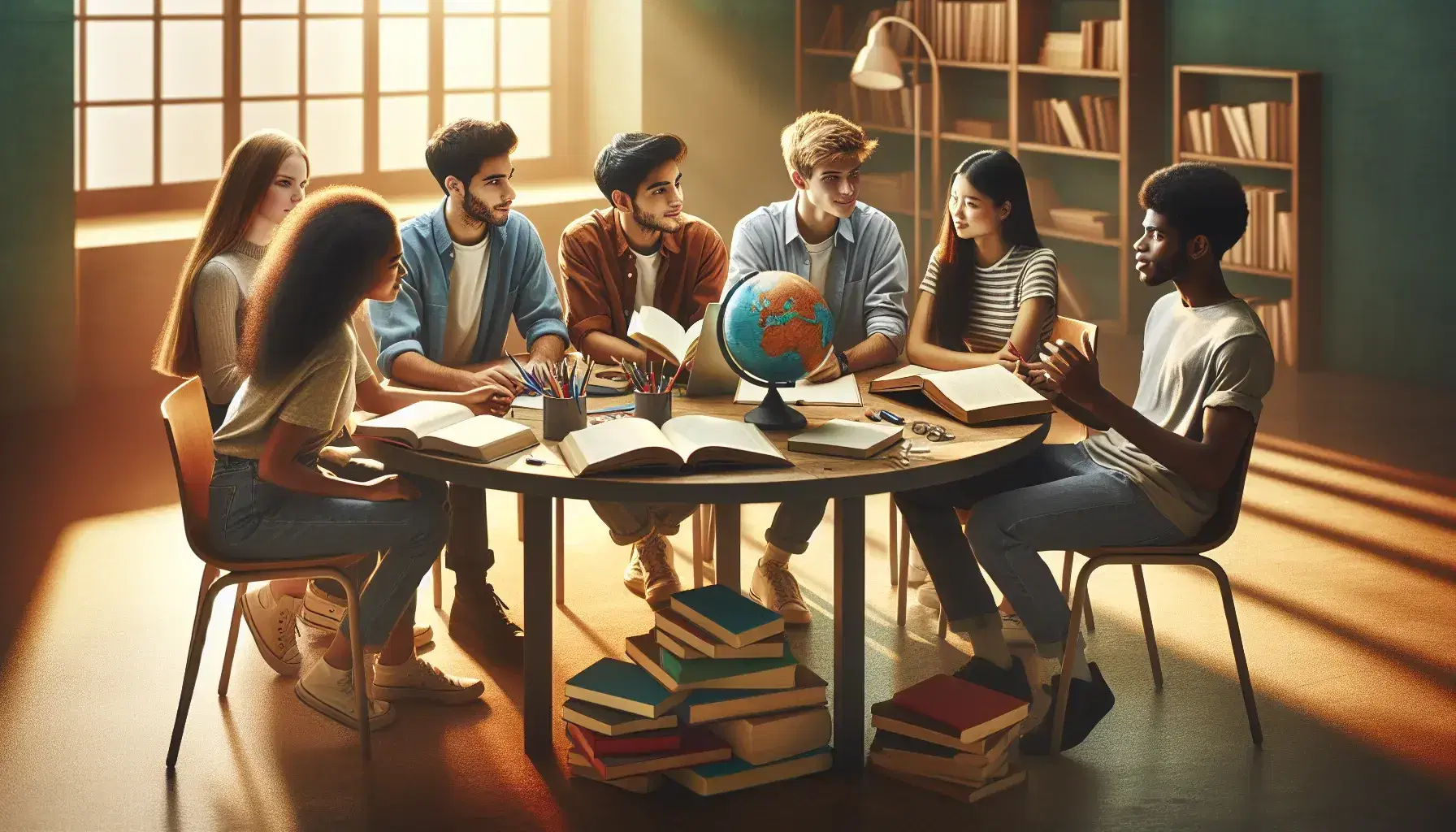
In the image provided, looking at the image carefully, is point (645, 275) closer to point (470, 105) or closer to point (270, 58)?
point (270, 58)

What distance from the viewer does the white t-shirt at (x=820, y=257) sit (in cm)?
414

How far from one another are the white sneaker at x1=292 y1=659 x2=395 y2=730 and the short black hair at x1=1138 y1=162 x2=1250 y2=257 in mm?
1849

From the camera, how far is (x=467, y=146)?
374 cm

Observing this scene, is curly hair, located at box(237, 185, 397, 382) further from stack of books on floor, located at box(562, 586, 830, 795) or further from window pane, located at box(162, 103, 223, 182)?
window pane, located at box(162, 103, 223, 182)

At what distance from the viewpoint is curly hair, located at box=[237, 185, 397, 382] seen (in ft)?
9.92

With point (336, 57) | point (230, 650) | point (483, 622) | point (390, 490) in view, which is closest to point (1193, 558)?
point (390, 490)

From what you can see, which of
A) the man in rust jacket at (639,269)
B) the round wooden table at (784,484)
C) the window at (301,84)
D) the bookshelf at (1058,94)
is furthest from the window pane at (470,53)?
the round wooden table at (784,484)

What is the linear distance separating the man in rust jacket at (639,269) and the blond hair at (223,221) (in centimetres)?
78

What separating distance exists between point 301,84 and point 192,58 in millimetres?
505

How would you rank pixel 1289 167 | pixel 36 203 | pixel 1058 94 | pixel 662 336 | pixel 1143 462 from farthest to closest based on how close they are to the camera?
pixel 1058 94, pixel 1289 167, pixel 36 203, pixel 662 336, pixel 1143 462

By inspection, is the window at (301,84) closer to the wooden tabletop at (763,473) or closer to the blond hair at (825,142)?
the blond hair at (825,142)

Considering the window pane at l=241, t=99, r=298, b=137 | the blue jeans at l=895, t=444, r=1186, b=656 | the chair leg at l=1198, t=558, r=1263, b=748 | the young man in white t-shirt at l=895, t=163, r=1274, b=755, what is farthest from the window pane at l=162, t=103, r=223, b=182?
the chair leg at l=1198, t=558, r=1263, b=748

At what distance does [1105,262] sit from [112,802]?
5744 mm

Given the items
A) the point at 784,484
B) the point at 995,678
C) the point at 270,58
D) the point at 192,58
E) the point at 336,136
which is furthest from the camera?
the point at 336,136
